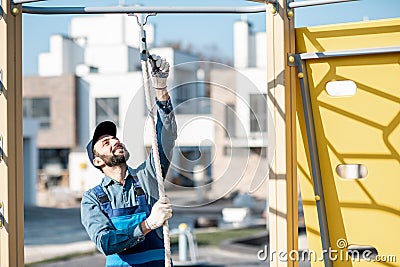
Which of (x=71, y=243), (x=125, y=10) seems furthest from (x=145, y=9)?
(x=71, y=243)

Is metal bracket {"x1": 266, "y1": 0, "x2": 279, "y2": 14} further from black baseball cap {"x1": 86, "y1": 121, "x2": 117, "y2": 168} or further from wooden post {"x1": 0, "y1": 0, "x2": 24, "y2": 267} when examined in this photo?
wooden post {"x1": 0, "y1": 0, "x2": 24, "y2": 267}

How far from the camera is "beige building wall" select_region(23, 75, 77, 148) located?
29514 millimetres

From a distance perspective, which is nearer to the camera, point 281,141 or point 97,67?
point 281,141

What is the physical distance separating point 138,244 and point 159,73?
2.11ft

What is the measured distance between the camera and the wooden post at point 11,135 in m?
2.53

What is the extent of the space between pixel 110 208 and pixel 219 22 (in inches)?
1196

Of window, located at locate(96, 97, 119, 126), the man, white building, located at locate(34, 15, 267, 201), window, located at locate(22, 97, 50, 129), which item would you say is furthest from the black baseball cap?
window, located at locate(22, 97, 50, 129)

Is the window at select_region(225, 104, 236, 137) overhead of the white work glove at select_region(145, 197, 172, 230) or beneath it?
overhead

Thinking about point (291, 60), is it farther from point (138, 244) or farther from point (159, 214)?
point (138, 244)

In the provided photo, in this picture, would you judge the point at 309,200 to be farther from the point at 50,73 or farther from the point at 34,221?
the point at 50,73

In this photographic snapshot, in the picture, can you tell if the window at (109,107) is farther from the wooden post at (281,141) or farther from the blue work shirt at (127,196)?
the wooden post at (281,141)

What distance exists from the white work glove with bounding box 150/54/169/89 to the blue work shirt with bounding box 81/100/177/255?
0.07m

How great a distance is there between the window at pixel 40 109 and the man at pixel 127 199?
28.1 m

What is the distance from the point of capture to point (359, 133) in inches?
106
